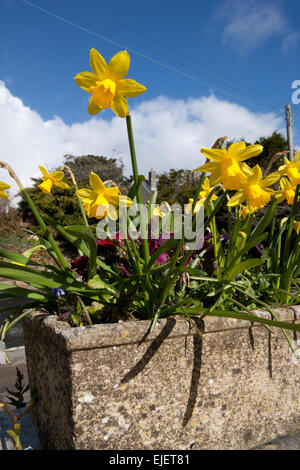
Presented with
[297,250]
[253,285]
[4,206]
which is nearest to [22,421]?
[253,285]

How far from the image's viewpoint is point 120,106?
A: 73 cm

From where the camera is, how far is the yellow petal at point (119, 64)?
0.69m

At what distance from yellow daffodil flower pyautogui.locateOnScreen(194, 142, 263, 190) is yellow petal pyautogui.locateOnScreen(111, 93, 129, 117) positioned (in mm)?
196

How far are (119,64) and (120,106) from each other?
3.3 inches

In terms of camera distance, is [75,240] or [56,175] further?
[56,175]

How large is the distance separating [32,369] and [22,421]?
24 cm

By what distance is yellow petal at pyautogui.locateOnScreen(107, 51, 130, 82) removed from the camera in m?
0.69

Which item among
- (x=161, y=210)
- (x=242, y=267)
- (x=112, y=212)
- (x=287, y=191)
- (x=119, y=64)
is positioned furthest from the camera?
(x=161, y=210)

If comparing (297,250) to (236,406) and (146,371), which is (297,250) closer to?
(236,406)

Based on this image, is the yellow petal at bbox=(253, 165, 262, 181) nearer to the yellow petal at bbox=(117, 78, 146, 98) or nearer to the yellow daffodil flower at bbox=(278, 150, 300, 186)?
the yellow daffodil flower at bbox=(278, 150, 300, 186)

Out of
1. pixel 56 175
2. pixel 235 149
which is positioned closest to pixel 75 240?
pixel 56 175

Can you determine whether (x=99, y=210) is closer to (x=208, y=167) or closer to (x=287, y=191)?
(x=208, y=167)

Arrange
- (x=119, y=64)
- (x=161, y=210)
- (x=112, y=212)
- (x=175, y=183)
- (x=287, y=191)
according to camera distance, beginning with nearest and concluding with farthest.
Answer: (x=119, y=64) → (x=112, y=212) → (x=287, y=191) → (x=161, y=210) → (x=175, y=183)
